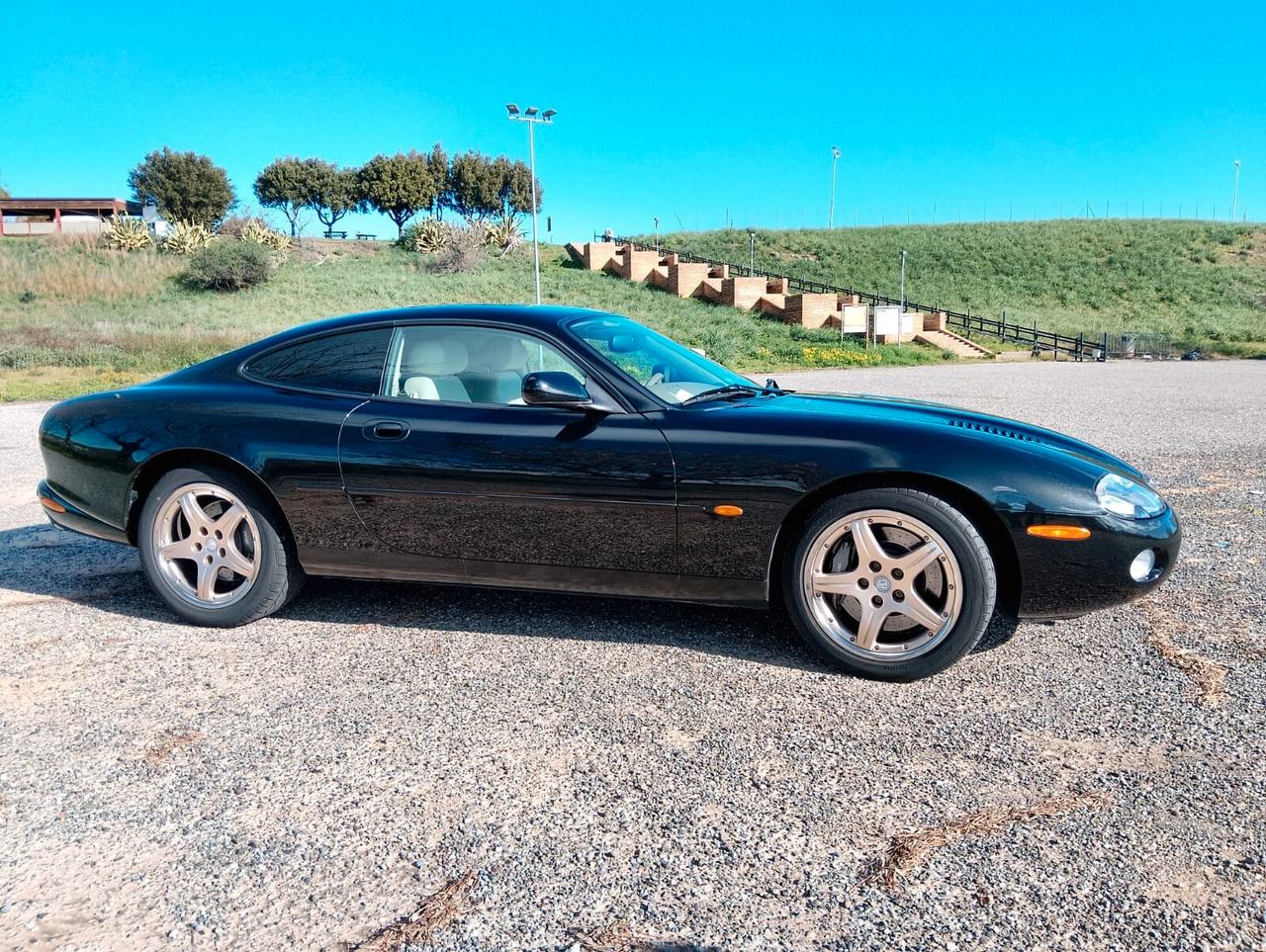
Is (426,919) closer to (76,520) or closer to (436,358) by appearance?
(436,358)

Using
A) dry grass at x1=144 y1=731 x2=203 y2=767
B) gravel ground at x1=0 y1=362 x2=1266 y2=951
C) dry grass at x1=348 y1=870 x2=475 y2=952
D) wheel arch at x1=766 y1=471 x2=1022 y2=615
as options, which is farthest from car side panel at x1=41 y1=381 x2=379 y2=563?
dry grass at x1=348 y1=870 x2=475 y2=952

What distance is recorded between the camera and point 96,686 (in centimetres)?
348

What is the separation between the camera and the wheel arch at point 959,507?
11.0 feet

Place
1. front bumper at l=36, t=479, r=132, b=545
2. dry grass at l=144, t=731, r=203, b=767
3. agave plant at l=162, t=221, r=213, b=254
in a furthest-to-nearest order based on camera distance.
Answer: agave plant at l=162, t=221, r=213, b=254 < front bumper at l=36, t=479, r=132, b=545 < dry grass at l=144, t=731, r=203, b=767

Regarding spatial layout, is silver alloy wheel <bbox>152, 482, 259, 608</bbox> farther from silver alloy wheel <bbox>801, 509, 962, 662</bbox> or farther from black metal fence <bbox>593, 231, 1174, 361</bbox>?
black metal fence <bbox>593, 231, 1174, 361</bbox>

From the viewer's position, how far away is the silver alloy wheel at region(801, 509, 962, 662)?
3.34 meters

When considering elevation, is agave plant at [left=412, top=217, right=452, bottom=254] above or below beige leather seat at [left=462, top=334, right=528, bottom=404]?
above

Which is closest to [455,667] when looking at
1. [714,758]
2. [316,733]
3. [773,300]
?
[316,733]

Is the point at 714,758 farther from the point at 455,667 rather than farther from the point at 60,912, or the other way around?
the point at 60,912

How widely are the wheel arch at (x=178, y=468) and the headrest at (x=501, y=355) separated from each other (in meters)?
1.10

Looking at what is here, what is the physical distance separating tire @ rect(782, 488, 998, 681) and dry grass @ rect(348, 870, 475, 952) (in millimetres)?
1728

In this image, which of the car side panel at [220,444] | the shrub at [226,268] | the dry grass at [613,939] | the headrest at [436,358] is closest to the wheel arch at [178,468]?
the car side panel at [220,444]

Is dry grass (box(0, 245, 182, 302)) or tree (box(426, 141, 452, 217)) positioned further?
tree (box(426, 141, 452, 217))

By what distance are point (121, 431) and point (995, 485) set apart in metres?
3.78
